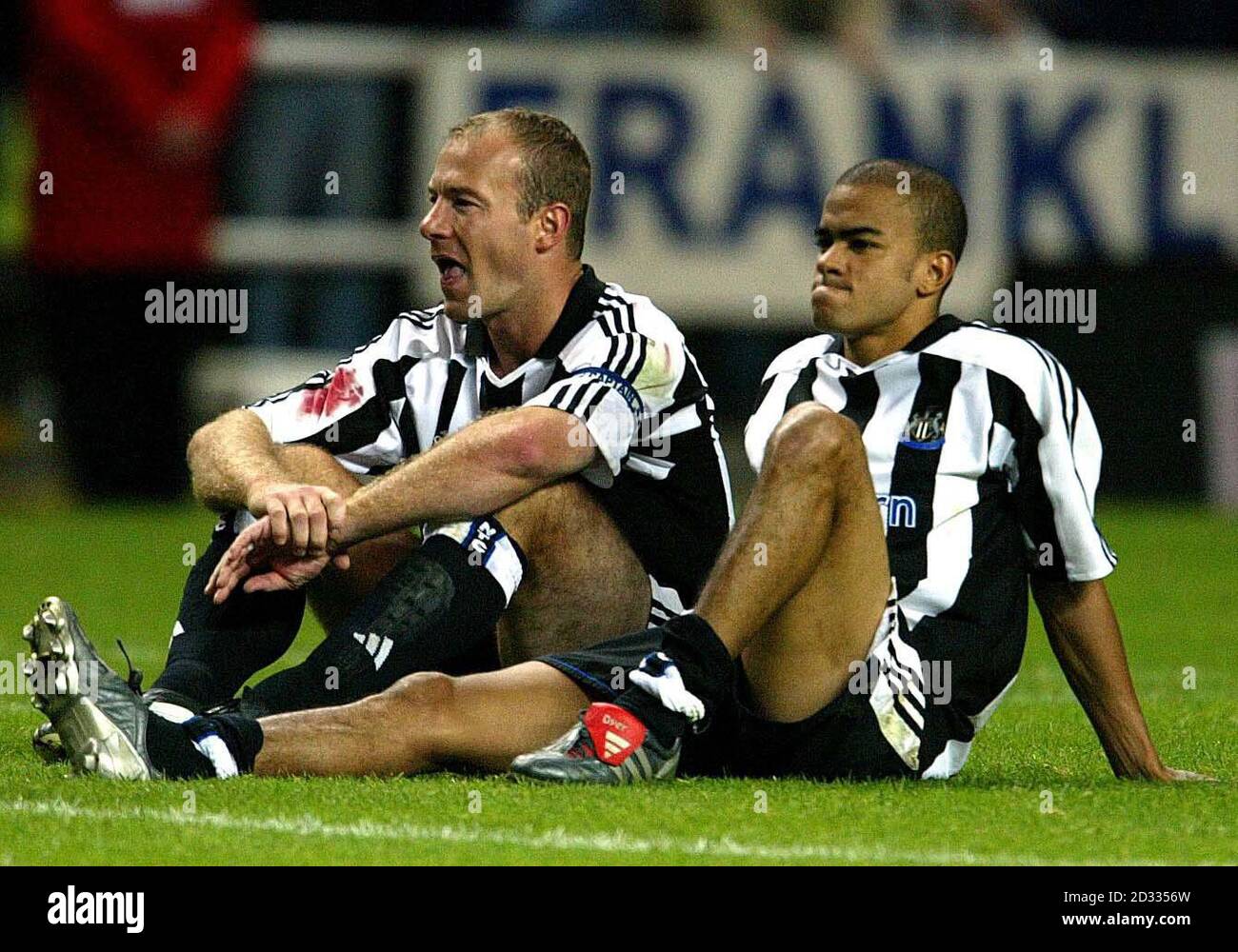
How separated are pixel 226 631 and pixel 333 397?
615 millimetres

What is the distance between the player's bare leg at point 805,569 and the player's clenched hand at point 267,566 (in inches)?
34.8

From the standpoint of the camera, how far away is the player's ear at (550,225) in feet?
17.1

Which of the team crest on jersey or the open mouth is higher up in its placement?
the open mouth

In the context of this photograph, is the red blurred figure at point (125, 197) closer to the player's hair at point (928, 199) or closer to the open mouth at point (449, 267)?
the open mouth at point (449, 267)

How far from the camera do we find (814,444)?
4.38 m

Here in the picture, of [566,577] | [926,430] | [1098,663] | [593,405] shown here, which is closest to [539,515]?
[566,577]

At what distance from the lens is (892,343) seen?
16.2ft

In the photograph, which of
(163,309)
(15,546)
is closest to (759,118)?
(163,309)

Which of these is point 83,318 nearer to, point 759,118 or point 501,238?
point 759,118

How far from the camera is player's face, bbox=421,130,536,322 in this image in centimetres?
517

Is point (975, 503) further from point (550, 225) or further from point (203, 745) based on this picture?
point (203, 745)

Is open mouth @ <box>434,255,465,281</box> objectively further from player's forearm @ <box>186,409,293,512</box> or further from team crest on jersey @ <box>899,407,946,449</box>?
team crest on jersey @ <box>899,407,946,449</box>

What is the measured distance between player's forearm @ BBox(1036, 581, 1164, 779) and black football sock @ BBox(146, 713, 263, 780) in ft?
5.23

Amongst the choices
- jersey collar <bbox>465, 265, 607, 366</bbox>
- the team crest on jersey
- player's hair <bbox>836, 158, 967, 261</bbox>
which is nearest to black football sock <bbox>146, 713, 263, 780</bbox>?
jersey collar <bbox>465, 265, 607, 366</bbox>
